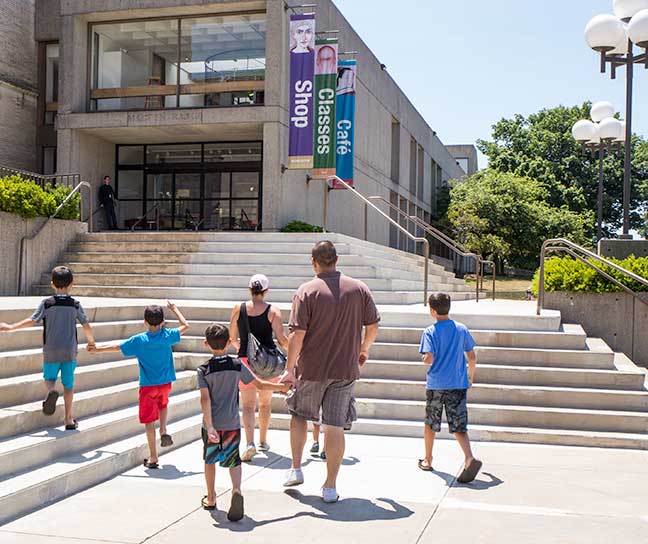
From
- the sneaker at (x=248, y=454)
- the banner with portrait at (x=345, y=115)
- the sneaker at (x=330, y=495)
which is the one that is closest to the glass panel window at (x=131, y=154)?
the banner with portrait at (x=345, y=115)

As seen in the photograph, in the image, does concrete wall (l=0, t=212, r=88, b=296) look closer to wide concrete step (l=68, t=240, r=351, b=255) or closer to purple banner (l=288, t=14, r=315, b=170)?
wide concrete step (l=68, t=240, r=351, b=255)

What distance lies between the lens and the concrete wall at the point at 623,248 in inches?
495

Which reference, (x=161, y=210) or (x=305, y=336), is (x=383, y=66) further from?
(x=305, y=336)

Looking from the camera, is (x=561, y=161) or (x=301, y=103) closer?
(x=301, y=103)

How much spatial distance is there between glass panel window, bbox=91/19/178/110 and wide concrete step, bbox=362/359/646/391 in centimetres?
1430

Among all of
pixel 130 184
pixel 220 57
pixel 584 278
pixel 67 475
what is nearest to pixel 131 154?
pixel 130 184

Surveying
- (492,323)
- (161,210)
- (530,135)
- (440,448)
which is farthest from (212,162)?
(530,135)

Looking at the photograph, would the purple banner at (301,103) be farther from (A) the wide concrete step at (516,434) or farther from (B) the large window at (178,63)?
(A) the wide concrete step at (516,434)

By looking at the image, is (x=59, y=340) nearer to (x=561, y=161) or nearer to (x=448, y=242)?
(x=448, y=242)

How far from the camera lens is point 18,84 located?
2122 cm

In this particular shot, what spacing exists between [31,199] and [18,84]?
31.2 ft

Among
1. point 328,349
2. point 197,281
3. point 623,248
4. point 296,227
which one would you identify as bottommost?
point 328,349

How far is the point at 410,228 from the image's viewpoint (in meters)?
37.5

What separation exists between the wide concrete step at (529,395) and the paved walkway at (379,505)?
0.99 meters
